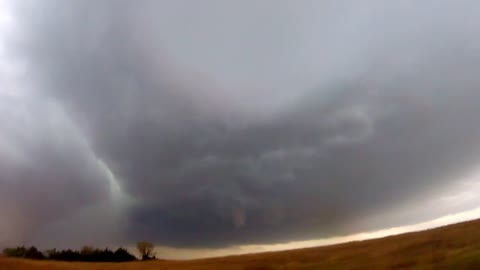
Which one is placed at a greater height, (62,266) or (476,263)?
(62,266)

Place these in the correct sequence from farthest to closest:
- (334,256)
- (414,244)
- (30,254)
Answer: (30,254), (334,256), (414,244)

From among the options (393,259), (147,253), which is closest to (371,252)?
(393,259)

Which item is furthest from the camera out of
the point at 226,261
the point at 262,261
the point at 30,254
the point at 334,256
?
the point at 30,254

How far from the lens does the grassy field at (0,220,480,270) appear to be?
1308 cm

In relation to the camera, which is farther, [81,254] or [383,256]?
[81,254]

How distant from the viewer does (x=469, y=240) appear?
13438 mm

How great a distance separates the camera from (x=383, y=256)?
47.2ft

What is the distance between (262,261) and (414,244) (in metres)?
4.67

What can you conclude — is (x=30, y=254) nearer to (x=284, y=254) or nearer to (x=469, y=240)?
(x=284, y=254)

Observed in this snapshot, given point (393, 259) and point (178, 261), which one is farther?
point (178, 261)

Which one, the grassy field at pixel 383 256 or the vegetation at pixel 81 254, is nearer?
the grassy field at pixel 383 256

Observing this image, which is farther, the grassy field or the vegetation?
the vegetation

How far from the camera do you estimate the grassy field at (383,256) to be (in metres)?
13.1

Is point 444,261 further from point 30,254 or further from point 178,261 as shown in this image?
point 30,254
